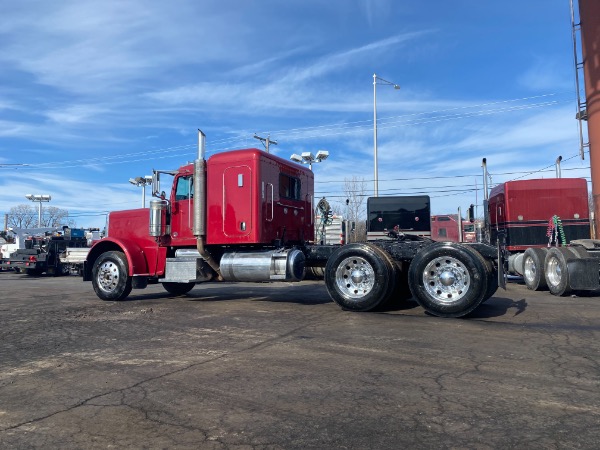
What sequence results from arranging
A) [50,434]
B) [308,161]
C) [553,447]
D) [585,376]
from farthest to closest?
1. [308,161]
2. [585,376]
3. [50,434]
4. [553,447]

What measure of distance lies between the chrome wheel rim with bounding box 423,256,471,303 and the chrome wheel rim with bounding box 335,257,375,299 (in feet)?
3.25

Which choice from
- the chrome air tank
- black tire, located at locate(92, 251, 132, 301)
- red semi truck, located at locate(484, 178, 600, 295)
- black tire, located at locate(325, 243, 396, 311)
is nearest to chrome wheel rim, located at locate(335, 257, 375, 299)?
black tire, located at locate(325, 243, 396, 311)

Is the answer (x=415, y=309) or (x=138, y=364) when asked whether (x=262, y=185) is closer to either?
(x=415, y=309)

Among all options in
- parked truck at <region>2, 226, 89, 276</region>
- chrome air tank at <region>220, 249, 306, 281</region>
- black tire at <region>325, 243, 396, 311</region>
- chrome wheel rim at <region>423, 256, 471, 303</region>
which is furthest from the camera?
parked truck at <region>2, 226, 89, 276</region>

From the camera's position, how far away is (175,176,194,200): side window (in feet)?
35.6

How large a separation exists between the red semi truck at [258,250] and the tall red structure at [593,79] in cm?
486

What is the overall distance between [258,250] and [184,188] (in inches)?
89.9

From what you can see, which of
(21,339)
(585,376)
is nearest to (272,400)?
(585,376)

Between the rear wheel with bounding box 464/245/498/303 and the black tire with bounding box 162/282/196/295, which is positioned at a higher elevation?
the rear wheel with bounding box 464/245/498/303

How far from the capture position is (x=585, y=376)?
4551 mm

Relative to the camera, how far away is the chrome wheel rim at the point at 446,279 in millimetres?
7836

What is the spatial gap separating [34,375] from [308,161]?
65.0ft

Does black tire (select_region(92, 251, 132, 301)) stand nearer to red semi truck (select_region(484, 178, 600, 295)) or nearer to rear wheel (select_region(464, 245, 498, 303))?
rear wheel (select_region(464, 245, 498, 303))

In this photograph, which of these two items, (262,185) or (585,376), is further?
(262,185)
